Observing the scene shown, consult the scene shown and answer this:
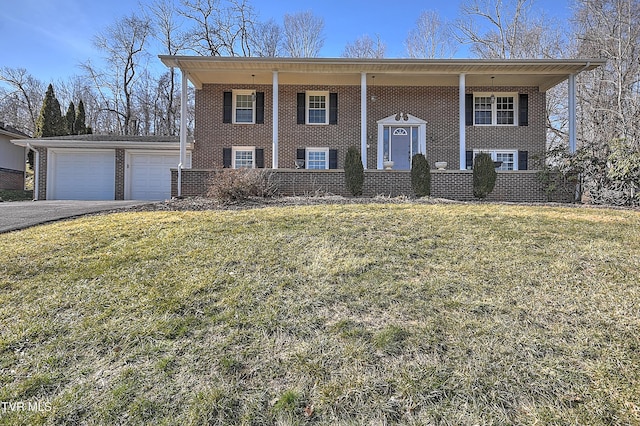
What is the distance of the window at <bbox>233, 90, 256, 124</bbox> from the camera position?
14.3 m

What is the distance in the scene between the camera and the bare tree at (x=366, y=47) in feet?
88.0

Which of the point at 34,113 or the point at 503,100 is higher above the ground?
the point at 34,113

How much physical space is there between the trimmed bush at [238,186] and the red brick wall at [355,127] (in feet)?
15.3

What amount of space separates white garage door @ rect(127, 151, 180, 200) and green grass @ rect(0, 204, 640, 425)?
10.1m

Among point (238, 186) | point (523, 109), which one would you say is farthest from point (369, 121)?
point (238, 186)

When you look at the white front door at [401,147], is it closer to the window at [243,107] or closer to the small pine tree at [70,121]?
the window at [243,107]

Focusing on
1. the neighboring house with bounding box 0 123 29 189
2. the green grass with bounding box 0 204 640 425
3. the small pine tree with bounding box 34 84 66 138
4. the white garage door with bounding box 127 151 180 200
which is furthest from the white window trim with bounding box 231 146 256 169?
the small pine tree with bounding box 34 84 66 138

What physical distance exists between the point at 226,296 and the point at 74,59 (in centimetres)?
3403

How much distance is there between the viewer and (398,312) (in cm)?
332

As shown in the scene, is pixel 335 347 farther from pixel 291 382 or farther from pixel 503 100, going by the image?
pixel 503 100

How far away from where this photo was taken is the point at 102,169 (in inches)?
591

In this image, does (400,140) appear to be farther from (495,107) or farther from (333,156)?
(495,107)

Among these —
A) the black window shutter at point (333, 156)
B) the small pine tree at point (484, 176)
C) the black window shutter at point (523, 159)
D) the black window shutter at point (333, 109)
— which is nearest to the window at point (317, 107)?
the black window shutter at point (333, 109)

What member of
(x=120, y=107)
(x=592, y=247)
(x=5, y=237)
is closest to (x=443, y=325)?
(x=592, y=247)
